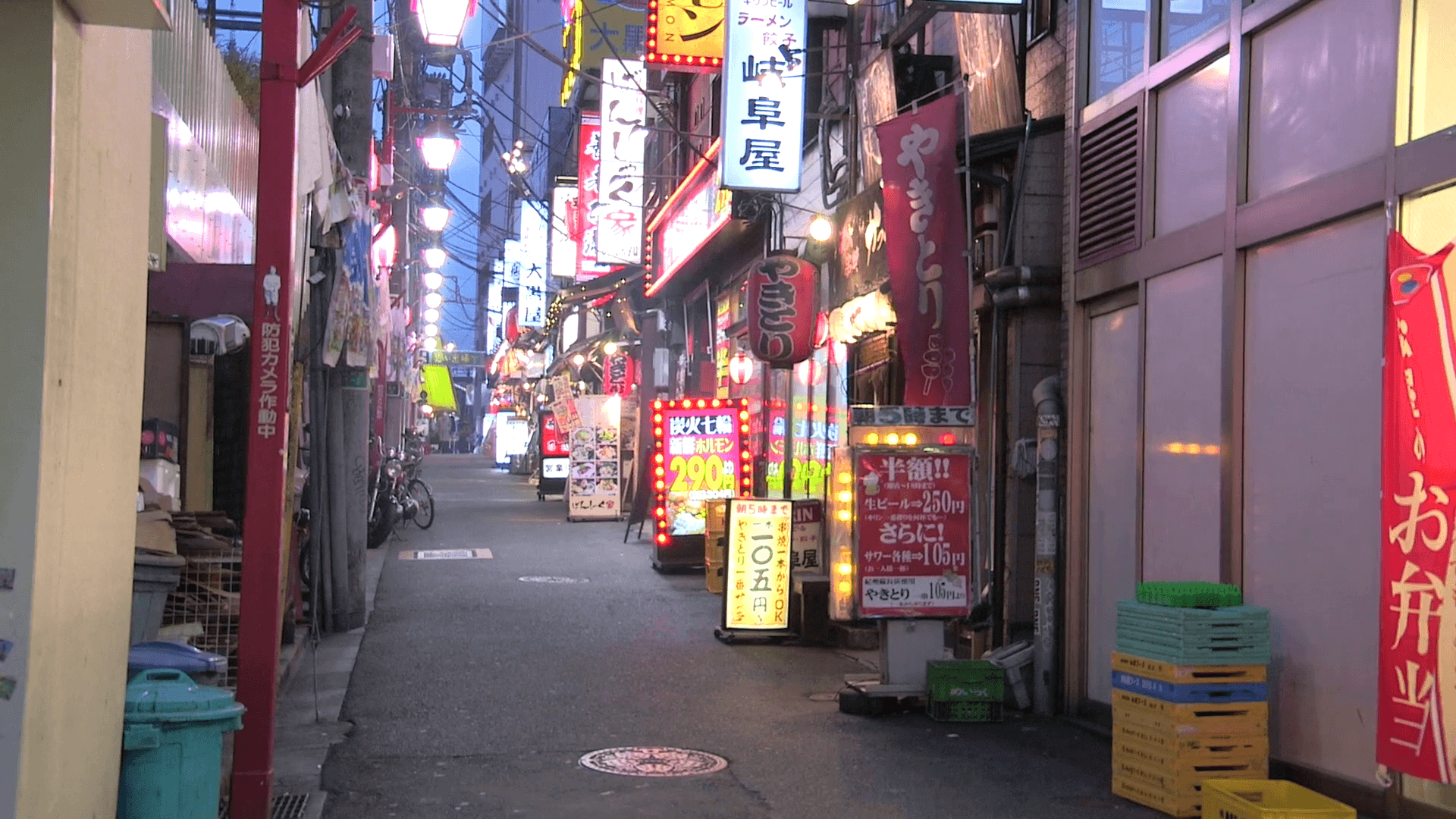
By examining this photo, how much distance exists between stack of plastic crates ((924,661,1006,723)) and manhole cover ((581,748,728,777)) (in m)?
1.90

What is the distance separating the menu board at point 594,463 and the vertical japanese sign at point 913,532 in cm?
1926

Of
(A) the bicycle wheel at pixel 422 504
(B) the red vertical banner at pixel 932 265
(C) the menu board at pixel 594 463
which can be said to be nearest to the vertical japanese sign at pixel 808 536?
(B) the red vertical banner at pixel 932 265

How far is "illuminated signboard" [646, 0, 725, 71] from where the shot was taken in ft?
63.6

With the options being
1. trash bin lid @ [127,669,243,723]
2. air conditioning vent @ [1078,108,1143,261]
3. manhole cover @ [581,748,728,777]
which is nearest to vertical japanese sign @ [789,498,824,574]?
air conditioning vent @ [1078,108,1143,261]

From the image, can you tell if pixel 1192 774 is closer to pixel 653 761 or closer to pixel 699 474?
pixel 653 761

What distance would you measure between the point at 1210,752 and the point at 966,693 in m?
2.58

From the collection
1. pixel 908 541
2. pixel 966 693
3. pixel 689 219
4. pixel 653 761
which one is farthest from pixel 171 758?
pixel 689 219

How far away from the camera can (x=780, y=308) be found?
1628 cm

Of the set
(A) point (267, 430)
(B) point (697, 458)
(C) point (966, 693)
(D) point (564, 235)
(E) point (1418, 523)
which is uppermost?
(D) point (564, 235)

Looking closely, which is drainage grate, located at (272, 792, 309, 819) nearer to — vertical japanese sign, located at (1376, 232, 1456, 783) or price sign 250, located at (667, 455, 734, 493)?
vertical japanese sign, located at (1376, 232, 1456, 783)

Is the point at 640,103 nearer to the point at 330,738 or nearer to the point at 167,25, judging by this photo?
the point at 330,738

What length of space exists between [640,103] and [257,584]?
25.4 metres

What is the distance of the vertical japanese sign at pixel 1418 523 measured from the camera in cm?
597

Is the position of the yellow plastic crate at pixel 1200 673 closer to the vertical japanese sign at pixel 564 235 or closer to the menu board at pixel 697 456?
the menu board at pixel 697 456
